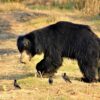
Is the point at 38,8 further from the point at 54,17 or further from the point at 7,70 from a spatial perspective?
the point at 7,70

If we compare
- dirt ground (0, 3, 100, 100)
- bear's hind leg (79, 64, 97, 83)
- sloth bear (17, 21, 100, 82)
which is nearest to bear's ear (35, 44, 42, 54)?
sloth bear (17, 21, 100, 82)

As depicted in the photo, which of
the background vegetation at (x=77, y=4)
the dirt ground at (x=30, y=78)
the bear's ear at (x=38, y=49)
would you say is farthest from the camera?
the background vegetation at (x=77, y=4)

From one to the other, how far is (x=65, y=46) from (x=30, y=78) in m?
1.08

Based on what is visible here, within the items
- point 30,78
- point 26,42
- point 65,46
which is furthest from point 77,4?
point 30,78

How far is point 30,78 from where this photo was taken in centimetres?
983

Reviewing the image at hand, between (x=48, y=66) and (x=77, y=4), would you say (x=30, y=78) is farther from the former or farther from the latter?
(x=77, y=4)

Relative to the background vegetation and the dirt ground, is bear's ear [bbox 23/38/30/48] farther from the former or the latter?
the background vegetation

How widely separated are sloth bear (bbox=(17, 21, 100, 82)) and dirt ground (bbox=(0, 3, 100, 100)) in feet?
0.93

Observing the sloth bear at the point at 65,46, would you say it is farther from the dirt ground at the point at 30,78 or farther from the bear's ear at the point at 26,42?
the dirt ground at the point at 30,78

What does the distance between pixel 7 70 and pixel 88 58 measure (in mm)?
2274

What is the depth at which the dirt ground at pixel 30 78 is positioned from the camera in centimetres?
851

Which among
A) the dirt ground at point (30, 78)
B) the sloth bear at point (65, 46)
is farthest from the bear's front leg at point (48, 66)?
the dirt ground at point (30, 78)

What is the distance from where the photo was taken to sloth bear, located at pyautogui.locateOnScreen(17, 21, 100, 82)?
10.2 meters

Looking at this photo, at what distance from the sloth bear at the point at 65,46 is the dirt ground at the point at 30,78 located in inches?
11.2
